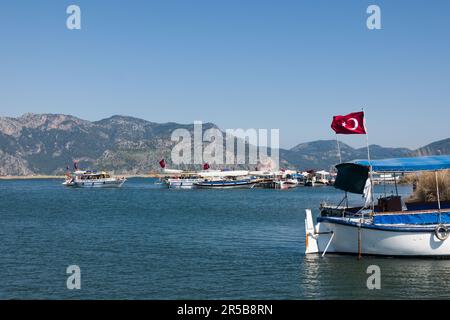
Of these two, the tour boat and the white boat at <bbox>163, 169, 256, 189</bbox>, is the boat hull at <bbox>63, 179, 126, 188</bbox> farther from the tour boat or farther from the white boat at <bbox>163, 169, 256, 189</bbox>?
the tour boat

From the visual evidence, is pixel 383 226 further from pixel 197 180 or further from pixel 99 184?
pixel 99 184

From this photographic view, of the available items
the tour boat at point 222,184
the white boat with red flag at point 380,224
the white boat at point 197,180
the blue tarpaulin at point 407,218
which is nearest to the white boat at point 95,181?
the white boat at point 197,180

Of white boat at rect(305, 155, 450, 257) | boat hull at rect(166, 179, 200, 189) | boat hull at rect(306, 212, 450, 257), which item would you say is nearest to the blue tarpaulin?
white boat at rect(305, 155, 450, 257)

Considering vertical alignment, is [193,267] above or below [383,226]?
below

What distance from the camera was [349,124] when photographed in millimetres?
32062

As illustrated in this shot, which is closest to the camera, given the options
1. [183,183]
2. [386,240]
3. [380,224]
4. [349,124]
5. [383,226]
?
[383,226]

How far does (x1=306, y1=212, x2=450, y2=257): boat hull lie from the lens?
30750mm

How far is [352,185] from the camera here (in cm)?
3394

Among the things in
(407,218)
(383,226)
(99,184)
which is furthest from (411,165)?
(99,184)

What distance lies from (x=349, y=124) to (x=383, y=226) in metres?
6.05

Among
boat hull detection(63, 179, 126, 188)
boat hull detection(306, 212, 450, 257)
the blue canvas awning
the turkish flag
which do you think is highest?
the turkish flag

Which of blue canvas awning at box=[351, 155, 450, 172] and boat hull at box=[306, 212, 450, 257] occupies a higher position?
blue canvas awning at box=[351, 155, 450, 172]

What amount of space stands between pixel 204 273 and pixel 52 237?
2063cm

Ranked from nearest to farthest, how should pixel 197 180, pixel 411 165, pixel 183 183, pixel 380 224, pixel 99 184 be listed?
pixel 380 224
pixel 411 165
pixel 183 183
pixel 197 180
pixel 99 184
